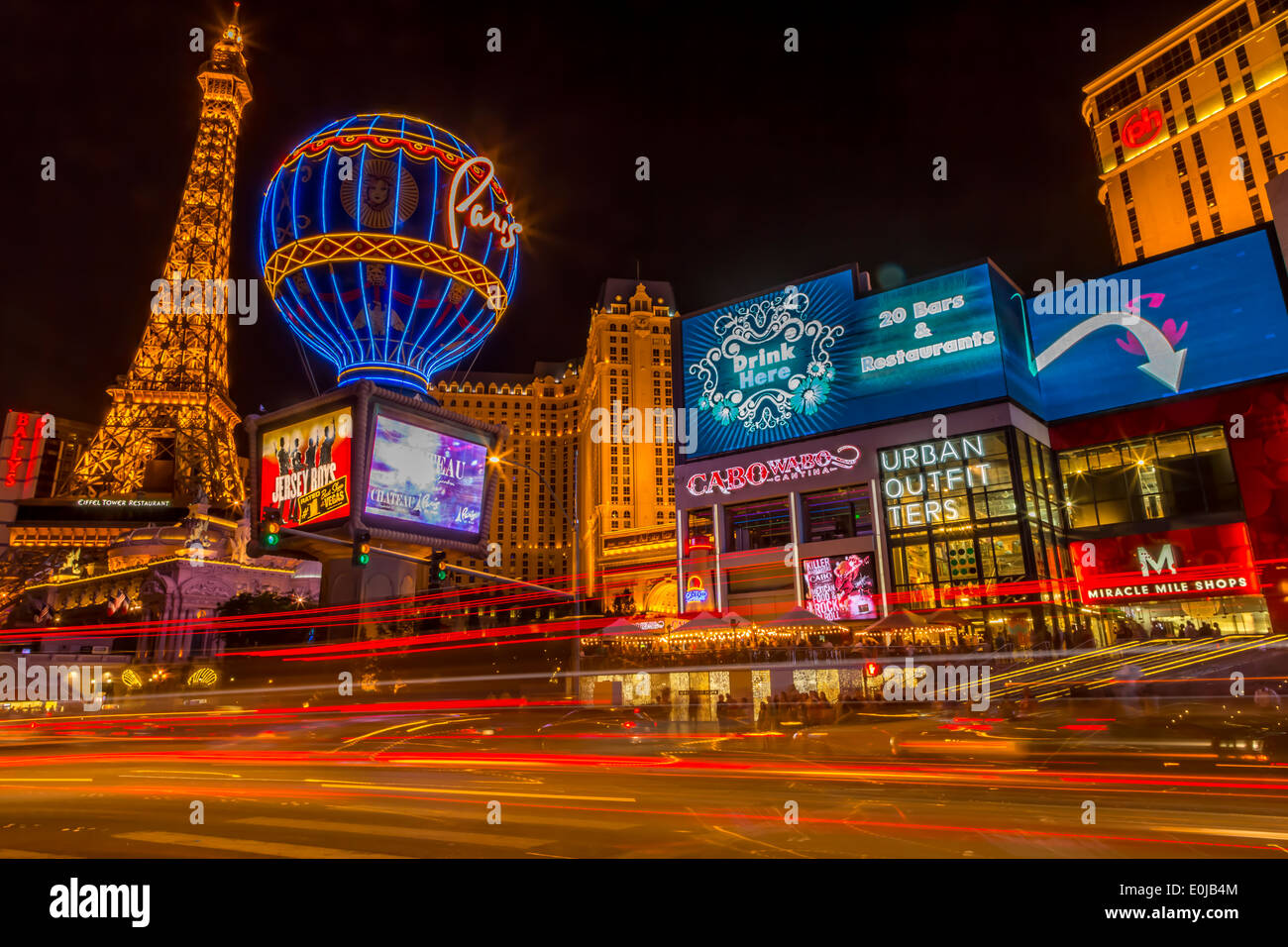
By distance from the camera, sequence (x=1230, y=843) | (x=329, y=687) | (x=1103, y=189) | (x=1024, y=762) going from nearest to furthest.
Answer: (x=1230, y=843), (x=1024, y=762), (x=329, y=687), (x=1103, y=189)

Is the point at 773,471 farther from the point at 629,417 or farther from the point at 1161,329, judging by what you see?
the point at 629,417

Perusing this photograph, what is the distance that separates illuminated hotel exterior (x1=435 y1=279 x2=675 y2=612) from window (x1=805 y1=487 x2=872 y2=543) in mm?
30598

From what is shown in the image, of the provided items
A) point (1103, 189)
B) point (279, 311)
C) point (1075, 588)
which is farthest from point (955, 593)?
point (1103, 189)

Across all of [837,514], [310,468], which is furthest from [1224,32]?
[310,468]

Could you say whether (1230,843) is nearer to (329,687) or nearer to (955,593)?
(329,687)

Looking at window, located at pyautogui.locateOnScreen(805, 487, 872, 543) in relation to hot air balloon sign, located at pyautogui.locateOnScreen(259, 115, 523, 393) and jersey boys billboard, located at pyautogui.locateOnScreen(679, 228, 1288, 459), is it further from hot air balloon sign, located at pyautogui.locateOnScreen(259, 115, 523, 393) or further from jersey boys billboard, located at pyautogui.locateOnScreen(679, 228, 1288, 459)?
hot air balloon sign, located at pyautogui.locateOnScreen(259, 115, 523, 393)

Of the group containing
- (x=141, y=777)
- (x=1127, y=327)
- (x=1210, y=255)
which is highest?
(x=1210, y=255)

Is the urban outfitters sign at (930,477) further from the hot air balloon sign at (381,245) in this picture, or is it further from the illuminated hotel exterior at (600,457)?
the illuminated hotel exterior at (600,457)

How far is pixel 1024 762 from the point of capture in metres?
11.5

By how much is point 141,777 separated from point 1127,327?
51.4 m

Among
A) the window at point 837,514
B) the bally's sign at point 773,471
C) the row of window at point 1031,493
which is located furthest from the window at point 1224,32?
the window at point 837,514

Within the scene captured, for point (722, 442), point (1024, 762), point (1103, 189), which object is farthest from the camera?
point (1103, 189)

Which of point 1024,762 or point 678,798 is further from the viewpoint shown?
point 1024,762

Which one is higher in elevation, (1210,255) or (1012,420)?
(1210,255)
